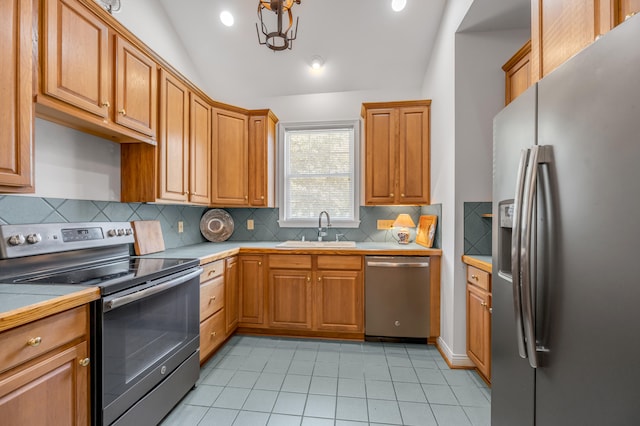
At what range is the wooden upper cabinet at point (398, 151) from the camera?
2.93m

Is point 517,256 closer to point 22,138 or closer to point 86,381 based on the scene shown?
point 86,381

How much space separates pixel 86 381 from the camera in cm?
118

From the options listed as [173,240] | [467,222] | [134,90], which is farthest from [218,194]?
[467,222]

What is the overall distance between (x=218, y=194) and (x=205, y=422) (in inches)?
78.1

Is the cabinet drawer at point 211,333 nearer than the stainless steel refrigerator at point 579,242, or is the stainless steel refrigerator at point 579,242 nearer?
the stainless steel refrigerator at point 579,242

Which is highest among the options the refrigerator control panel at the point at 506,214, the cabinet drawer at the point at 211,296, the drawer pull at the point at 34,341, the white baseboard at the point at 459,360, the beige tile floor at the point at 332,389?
the refrigerator control panel at the point at 506,214

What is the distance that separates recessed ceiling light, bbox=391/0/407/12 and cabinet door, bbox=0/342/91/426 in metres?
3.34

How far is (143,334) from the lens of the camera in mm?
1485

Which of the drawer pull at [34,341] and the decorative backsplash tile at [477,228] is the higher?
the decorative backsplash tile at [477,228]

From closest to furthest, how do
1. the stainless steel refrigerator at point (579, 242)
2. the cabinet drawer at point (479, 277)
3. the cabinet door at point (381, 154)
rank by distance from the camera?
the stainless steel refrigerator at point (579, 242), the cabinet drawer at point (479, 277), the cabinet door at point (381, 154)

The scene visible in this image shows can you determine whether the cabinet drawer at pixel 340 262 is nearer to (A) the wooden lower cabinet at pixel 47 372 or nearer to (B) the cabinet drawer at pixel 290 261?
(B) the cabinet drawer at pixel 290 261

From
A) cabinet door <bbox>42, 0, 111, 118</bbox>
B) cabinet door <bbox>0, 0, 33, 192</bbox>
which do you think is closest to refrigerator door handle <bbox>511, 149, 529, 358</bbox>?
cabinet door <bbox>0, 0, 33, 192</bbox>

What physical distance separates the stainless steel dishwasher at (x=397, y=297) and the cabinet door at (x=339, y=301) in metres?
0.08

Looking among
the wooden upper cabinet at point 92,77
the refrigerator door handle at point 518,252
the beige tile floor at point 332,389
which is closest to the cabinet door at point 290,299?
the beige tile floor at point 332,389
